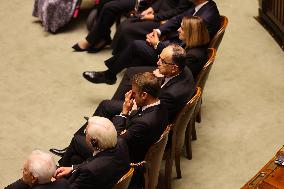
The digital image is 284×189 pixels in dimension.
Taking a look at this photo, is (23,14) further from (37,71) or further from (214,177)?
(214,177)

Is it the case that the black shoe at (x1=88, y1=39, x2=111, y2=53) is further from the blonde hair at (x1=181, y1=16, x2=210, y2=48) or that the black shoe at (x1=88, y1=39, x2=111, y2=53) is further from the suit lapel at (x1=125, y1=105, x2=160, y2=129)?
the suit lapel at (x1=125, y1=105, x2=160, y2=129)

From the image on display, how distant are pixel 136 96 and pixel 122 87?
0.84m

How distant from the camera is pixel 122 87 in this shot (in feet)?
16.7

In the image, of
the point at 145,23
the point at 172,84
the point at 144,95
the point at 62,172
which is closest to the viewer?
the point at 62,172

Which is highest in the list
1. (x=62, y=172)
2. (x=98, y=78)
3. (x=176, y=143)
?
(x=62, y=172)

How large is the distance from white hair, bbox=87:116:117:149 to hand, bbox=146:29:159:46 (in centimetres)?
179

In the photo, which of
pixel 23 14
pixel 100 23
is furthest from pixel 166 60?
pixel 23 14

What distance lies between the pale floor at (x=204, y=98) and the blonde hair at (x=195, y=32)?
835 millimetres

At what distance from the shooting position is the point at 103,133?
Answer: 3771 mm

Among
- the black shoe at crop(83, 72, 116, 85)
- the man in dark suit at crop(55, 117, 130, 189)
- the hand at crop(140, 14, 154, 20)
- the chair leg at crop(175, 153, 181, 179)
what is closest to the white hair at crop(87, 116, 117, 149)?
the man in dark suit at crop(55, 117, 130, 189)

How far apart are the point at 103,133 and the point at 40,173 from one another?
45cm

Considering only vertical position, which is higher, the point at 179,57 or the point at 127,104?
the point at 179,57

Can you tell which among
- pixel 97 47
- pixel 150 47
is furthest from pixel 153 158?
pixel 97 47

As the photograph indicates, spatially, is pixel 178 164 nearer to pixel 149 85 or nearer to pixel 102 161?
pixel 149 85
